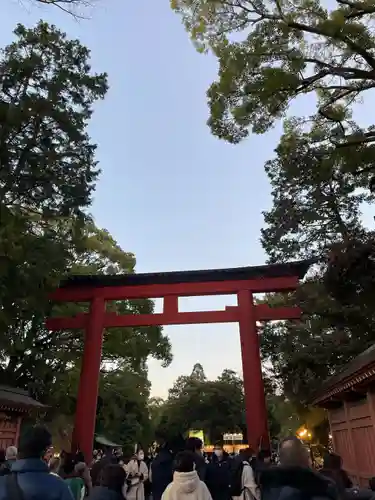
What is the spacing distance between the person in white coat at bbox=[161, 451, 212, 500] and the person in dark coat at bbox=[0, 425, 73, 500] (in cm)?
121

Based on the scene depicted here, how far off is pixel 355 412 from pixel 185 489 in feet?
21.3

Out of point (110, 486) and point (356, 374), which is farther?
point (356, 374)

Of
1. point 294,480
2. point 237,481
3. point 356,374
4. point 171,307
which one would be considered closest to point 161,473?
point 237,481

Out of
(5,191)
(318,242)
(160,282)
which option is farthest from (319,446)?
(5,191)

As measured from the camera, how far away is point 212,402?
32.9 metres

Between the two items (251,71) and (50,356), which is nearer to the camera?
(251,71)

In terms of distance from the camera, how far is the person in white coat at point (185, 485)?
3.16 meters

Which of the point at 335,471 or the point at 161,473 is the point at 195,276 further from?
the point at 335,471

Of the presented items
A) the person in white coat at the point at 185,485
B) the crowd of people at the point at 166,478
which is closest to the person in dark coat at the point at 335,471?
the crowd of people at the point at 166,478

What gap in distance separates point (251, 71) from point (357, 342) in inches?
349

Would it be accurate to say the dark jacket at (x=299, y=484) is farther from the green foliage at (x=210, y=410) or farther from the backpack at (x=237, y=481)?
the green foliage at (x=210, y=410)

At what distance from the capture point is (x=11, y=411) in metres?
10.4

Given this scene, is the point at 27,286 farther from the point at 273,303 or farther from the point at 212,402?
the point at 212,402

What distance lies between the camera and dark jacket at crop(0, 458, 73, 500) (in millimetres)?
2129
